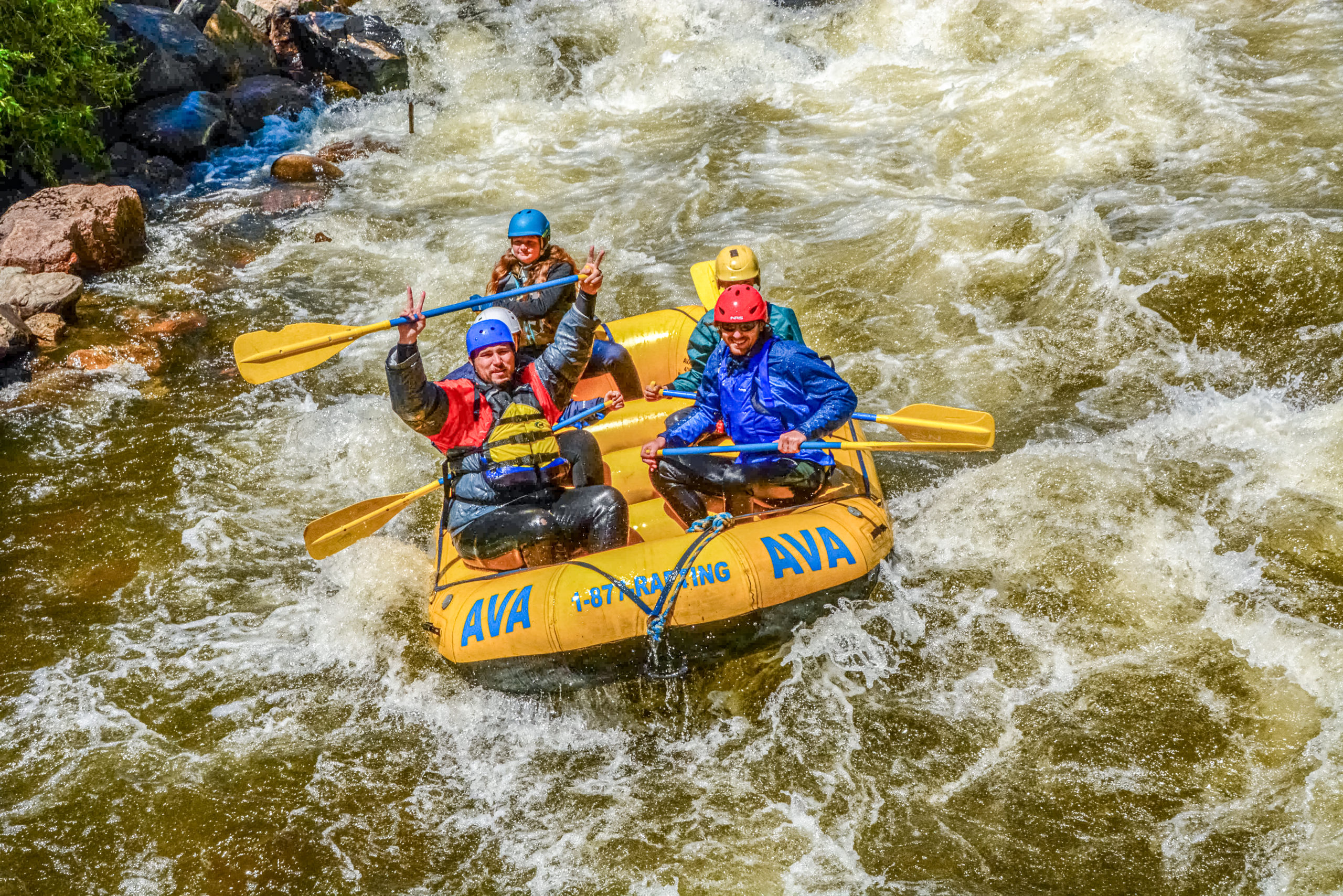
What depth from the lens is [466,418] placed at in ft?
15.1

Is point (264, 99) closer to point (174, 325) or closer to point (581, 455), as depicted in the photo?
point (174, 325)

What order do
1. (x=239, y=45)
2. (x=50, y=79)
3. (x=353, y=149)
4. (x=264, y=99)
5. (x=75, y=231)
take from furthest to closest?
(x=239, y=45), (x=264, y=99), (x=353, y=149), (x=50, y=79), (x=75, y=231)

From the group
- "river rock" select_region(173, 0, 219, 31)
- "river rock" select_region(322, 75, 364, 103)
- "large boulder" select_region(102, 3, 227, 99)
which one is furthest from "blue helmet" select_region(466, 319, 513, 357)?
"river rock" select_region(173, 0, 219, 31)

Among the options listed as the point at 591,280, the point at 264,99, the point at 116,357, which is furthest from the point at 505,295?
the point at 264,99

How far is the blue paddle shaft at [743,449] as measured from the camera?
4.51m

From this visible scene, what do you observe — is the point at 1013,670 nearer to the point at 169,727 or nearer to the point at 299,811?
the point at 299,811

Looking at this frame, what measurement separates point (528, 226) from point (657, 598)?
2.47 metres

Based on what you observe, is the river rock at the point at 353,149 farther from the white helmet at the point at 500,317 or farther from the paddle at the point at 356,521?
the white helmet at the point at 500,317

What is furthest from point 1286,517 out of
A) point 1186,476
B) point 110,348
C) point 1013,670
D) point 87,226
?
point 87,226

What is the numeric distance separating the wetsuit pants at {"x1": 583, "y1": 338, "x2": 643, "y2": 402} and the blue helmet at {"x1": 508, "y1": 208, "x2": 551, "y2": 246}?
673mm

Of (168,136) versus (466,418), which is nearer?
(466,418)

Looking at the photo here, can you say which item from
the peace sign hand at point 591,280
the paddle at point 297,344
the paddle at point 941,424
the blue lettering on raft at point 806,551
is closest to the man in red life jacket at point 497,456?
the peace sign hand at point 591,280

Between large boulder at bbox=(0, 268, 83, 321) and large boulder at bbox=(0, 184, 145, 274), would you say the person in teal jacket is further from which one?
large boulder at bbox=(0, 184, 145, 274)

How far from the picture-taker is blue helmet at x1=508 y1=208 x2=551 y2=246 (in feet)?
18.3
